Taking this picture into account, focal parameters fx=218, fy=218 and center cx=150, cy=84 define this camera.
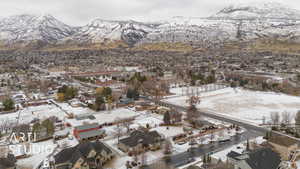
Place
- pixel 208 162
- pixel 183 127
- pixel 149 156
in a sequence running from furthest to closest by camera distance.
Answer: pixel 183 127, pixel 149 156, pixel 208 162

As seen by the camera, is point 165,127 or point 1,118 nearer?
point 165,127

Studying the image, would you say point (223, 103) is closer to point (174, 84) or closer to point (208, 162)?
point (174, 84)

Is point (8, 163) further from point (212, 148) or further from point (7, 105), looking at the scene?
point (7, 105)

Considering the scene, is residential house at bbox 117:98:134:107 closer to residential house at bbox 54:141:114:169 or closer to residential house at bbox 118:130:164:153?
residential house at bbox 118:130:164:153

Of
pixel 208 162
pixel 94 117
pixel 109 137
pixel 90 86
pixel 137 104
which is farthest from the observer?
pixel 90 86

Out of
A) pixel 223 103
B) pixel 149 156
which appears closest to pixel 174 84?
pixel 223 103

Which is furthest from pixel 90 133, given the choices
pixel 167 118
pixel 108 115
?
pixel 167 118

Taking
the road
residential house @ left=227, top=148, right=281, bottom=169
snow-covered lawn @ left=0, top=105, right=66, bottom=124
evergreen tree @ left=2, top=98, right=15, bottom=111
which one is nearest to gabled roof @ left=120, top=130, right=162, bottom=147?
the road
